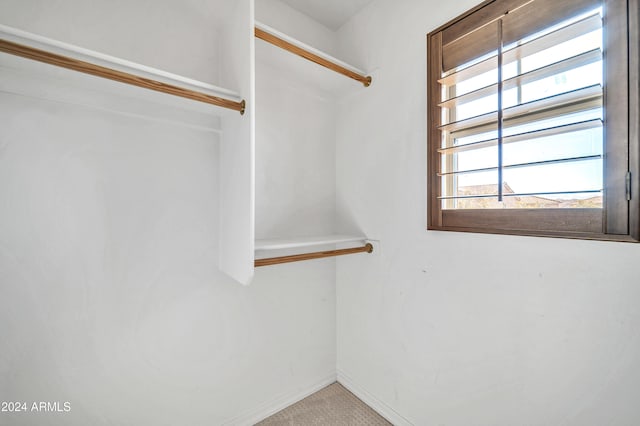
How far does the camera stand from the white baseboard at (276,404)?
4.72ft

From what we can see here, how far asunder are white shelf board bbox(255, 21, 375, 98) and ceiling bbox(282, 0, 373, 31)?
321mm

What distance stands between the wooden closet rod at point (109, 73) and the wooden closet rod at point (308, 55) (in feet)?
1.04

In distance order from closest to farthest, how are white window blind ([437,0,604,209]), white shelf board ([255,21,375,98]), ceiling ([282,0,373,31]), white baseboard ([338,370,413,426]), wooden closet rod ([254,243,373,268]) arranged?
white window blind ([437,0,604,209])
wooden closet rod ([254,243,373,268])
white shelf board ([255,21,375,98])
white baseboard ([338,370,413,426])
ceiling ([282,0,373,31])

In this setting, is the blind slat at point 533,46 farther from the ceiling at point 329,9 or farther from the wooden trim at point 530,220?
the ceiling at point 329,9

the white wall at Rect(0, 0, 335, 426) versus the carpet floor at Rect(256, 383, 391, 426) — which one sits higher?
the white wall at Rect(0, 0, 335, 426)

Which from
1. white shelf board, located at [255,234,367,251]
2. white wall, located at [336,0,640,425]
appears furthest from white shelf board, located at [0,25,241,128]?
white wall, located at [336,0,640,425]

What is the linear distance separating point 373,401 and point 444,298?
0.79 meters

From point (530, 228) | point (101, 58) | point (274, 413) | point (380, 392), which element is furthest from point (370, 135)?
point (274, 413)

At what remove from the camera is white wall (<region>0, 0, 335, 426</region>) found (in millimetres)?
963

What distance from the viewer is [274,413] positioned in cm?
153

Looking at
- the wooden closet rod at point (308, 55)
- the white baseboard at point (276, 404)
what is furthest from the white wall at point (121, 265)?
the wooden closet rod at point (308, 55)

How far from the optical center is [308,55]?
1340 millimetres

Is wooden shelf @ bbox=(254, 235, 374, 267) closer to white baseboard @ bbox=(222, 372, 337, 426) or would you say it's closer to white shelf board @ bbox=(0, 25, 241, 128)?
white shelf board @ bbox=(0, 25, 241, 128)

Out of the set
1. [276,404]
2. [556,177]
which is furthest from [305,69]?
[276,404]
